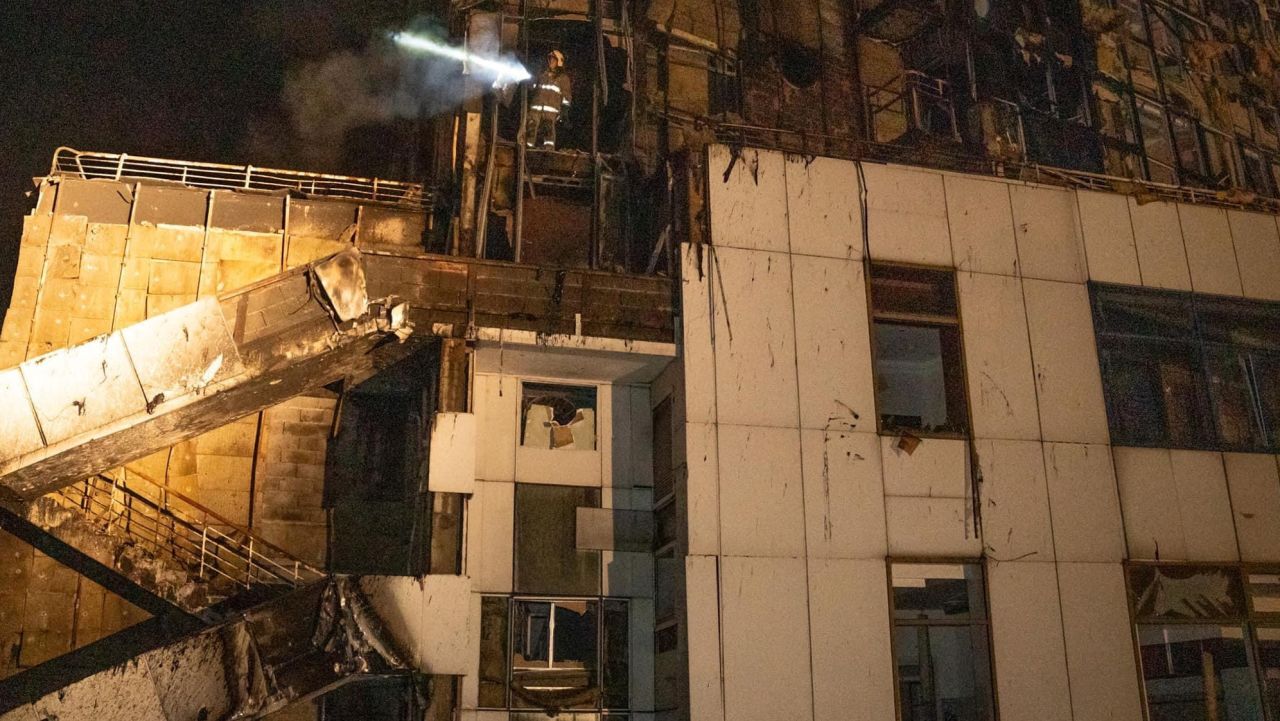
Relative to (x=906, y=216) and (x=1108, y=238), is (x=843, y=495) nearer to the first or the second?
(x=906, y=216)

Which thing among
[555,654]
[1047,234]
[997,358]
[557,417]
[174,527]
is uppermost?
[1047,234]

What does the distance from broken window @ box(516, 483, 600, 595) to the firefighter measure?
7.66m

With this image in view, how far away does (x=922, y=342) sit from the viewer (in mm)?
15664

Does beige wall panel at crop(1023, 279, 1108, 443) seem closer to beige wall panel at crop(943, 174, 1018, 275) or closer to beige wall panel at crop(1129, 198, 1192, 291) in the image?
beige wall panel at crop(943, 174, 1018, 275)

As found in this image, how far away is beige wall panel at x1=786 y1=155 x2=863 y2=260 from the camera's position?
14.7 metres

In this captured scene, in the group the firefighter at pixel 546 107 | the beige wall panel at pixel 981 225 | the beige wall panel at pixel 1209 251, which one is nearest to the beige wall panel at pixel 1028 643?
the beige wall panel at pixel 981 225

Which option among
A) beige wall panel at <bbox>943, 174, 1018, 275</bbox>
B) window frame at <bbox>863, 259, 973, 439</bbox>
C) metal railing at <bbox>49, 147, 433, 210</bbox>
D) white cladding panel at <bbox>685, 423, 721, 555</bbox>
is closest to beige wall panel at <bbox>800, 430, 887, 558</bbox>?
window frame at <bbox>863, 259, 973, 439</bbox>

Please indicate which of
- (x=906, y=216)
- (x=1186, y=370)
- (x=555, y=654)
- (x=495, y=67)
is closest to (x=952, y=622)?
(x=555, y=654)

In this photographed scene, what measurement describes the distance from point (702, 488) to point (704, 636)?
1918 millimetres

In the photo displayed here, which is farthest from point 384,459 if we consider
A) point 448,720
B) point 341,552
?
point 448,720

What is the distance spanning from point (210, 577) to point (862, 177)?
11.2 m

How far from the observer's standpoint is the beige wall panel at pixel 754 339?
13.7 metres

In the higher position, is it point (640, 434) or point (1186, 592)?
point (640, 434)

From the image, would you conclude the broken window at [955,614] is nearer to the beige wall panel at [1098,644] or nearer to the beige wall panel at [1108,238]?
the beige wall panel at [1098,644]
